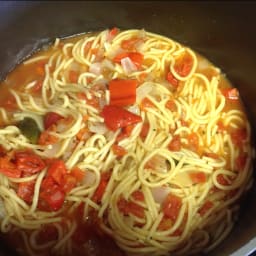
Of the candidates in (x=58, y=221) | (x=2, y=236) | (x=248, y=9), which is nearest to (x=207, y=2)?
(x=248, y=9)

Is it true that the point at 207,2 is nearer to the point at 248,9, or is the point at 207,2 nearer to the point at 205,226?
the point at 248,9

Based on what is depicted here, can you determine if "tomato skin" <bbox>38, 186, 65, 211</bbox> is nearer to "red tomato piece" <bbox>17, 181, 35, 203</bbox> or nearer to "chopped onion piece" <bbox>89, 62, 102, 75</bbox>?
"red tomato piece" <bbox>17, 181, 35, 203</bbox>

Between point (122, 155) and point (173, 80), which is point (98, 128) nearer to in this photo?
point (122, 155)

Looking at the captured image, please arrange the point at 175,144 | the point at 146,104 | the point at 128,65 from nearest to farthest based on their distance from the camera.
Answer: the point at 175,144 < the point at 146,104 < the point at 128,65

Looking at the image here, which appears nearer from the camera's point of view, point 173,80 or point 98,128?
point 98,128

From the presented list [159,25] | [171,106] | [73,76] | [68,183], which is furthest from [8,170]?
[159,25]

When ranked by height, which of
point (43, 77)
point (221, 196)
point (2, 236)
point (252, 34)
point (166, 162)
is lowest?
point (2, 236)

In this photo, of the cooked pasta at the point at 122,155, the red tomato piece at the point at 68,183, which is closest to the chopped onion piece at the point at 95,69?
the cooked pasta at the point at 122,155
